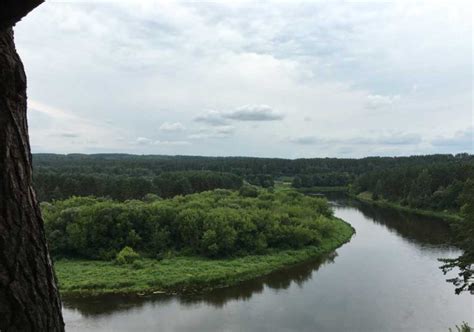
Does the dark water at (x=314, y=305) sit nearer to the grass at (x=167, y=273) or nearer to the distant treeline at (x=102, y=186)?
the grass at (x=167, y=273)

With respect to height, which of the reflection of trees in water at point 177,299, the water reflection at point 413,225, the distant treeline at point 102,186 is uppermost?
the distant treeline at point 102,186

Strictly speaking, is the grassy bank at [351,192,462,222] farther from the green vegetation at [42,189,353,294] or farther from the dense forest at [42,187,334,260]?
the dense forest at [42,187,334,260]

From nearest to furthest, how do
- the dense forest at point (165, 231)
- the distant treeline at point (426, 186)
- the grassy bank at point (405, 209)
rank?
the dense forest at point (165, 231), the grassy bank at point (405, 209), the distant treeline at point (426, 186)

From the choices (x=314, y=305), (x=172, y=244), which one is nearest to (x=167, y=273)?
(x=172, y=244)

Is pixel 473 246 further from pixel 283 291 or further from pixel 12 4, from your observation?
pixel 12 4

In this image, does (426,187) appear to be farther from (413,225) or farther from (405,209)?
(413,225)

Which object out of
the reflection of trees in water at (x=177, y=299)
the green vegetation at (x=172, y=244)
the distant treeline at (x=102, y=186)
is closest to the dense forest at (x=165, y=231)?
the green vegetation at (x=172, y=244)

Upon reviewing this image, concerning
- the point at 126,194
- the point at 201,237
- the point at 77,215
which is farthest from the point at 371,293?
the point at 126,194
